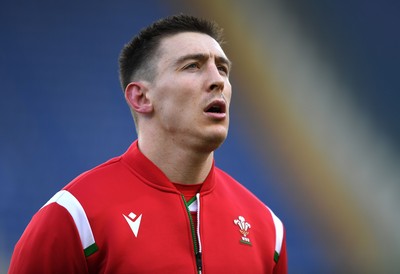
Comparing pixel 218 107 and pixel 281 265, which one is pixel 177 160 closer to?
pixel 218 107

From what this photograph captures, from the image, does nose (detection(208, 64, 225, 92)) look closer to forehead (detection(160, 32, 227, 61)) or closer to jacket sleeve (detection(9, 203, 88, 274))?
forehead (detection(160, 32, 227, 61))

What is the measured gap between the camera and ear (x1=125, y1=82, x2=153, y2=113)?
1791mm

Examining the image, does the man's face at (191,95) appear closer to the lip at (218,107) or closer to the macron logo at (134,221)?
the lip at (218,107)

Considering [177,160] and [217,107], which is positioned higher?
[217,107]

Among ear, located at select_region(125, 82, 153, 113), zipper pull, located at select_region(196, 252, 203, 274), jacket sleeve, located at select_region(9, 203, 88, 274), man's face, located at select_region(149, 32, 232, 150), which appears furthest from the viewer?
ear, located at select_region(125, 82, 153, 113)

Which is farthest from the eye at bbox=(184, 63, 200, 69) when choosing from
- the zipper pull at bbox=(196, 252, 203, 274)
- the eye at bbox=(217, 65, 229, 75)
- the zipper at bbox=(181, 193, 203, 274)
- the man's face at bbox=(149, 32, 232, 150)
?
the zipper pull at bbox=(196, 252, 203, 274)

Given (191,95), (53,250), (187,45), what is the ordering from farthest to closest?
1. (187,45)
2. (191,95)
3. (53,250)

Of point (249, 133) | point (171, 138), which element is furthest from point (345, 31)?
point (171, 138)

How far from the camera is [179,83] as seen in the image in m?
1.71

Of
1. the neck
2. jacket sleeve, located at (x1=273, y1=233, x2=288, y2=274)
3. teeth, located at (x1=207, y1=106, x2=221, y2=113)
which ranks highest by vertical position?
teeth, located at (x1=207, y1=106, x2=221, y2=113)

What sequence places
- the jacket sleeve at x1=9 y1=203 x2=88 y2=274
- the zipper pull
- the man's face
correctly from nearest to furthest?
1. the jacket sleeve at x1=9 y1=203 x2=88 y2=274
2. the zipper pull
3. the man's face

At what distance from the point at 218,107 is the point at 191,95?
0.10m

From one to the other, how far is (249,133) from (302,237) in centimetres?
72

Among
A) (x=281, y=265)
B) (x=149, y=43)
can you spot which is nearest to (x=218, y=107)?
(x=149, y=43)
